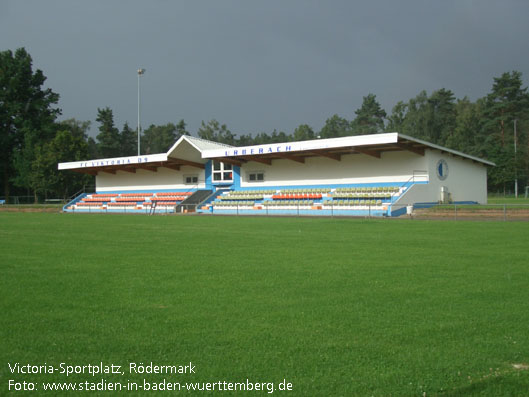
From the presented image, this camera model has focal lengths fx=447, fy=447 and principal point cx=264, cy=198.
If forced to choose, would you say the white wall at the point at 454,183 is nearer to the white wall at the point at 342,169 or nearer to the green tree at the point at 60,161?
the white wall at the point at 342,169

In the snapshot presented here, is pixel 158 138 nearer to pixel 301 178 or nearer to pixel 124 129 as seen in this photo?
pixel 124 129

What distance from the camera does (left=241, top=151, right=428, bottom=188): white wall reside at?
107ft

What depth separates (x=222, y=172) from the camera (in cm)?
4300

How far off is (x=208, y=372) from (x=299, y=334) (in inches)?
47.8

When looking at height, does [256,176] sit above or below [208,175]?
below

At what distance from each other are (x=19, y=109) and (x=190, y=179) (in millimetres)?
31686

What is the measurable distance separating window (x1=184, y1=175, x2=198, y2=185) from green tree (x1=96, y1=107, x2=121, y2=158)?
42673 mm

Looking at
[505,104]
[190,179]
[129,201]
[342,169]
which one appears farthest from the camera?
[505,104]

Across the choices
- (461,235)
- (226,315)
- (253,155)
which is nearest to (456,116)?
(253,155)

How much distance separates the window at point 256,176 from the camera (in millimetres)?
40438

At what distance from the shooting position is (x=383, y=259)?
9.46 m

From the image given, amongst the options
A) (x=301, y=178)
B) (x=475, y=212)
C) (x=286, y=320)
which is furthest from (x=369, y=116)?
(x=286, y=320)

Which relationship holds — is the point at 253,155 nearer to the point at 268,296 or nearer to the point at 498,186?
the point at 268,296

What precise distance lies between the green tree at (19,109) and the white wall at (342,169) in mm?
33933
